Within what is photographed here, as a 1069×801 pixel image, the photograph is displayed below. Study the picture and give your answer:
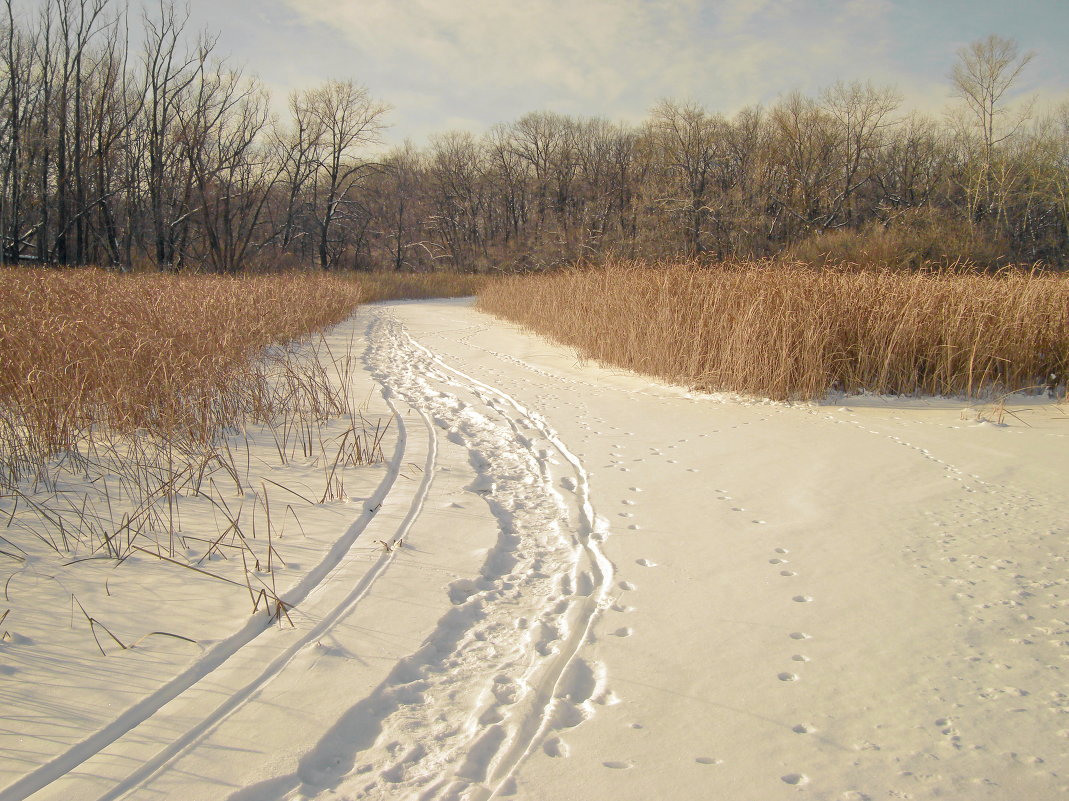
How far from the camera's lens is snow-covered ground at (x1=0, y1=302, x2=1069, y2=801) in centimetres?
159

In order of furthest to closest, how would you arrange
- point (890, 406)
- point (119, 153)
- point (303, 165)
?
1. point (303, 165)
2. point (119, 153)
3. point (890, 406)

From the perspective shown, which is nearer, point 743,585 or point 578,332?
point 743,585

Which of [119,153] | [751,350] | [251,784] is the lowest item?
[251,784]

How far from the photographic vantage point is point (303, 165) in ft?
117

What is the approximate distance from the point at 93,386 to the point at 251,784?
13.1ft

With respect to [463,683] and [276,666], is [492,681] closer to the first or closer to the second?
[463,683]

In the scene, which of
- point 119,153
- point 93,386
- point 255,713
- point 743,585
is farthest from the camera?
point 119,153

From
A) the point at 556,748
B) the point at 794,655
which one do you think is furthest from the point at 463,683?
the point at 794,655

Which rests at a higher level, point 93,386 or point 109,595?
point 93,386

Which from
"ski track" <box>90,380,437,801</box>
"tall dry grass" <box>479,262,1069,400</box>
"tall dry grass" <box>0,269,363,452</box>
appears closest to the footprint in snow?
"ski track" <box>90,380,437,801</box>

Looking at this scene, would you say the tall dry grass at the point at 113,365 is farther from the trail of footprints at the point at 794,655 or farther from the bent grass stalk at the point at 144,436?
the trail of footprints at the point at 794,655

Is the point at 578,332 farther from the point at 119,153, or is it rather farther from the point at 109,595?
the point at 119,153

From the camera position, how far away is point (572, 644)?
216 centimetres

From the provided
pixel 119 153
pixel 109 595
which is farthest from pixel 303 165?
pixel 109 595
